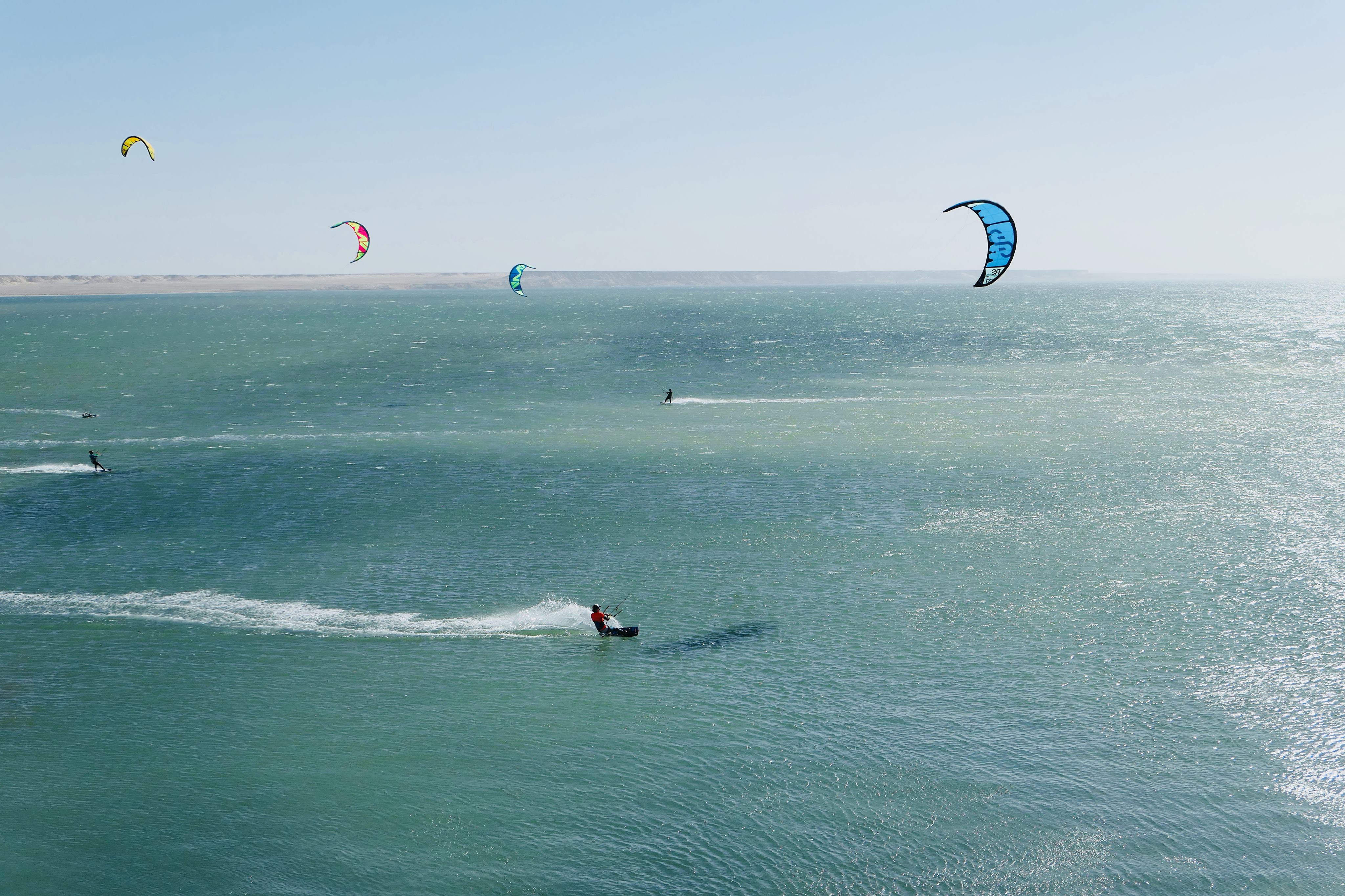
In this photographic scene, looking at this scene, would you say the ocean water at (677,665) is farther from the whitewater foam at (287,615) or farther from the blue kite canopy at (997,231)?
the blue kite canopy at (997,231)

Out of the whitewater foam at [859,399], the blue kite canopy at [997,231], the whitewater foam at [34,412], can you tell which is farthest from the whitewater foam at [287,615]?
the whitewater foam at [859,399]

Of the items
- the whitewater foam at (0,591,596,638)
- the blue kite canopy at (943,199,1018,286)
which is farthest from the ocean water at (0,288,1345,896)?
the blue kite canopy at (943,199,1018,286)

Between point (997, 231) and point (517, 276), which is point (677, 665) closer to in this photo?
point (997, 231)

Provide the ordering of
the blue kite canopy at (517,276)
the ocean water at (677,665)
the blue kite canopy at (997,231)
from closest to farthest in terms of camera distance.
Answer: the ocean water at (677,665) < the blue kite canopy at (997,231) < the blue kite canopy at (517,276)

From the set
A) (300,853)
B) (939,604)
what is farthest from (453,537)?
(300,853)

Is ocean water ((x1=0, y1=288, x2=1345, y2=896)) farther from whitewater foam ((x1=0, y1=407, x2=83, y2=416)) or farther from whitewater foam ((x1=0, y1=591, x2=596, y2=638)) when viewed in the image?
whitewater foam ((x1=0, y1=407, x2=83, y2=416))

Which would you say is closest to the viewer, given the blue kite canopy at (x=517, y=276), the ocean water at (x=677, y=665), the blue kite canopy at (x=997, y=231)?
the ocean water at (x=677, y=665)

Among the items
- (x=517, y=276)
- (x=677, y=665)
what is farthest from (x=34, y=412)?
(x=677, y=665)
